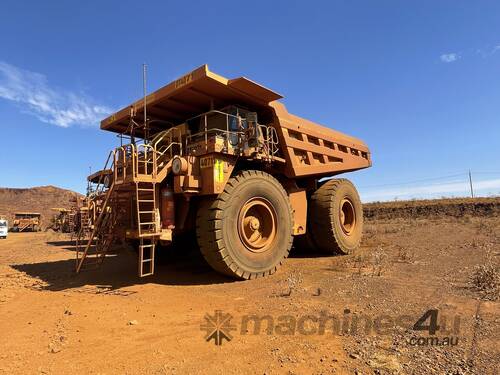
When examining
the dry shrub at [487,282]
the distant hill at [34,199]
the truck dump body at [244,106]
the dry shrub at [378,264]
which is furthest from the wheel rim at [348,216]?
the distant hill at [34,199]

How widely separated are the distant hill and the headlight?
194ft

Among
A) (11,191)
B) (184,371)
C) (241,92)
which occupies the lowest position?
(184,371)

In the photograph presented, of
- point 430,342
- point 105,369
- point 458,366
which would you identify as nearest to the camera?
point 458,366

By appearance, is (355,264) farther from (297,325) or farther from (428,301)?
(297,325)

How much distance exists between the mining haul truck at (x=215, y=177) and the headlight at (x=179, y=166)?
0.02m

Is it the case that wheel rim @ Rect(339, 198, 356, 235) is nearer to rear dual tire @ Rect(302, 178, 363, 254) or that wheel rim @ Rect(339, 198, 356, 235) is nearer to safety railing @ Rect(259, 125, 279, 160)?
rear dual tire @ Rect(302, 178, 363, 254)

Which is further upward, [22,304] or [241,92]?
[241,92]

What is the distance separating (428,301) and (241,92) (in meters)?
5.55

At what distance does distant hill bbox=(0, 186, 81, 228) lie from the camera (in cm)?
6034

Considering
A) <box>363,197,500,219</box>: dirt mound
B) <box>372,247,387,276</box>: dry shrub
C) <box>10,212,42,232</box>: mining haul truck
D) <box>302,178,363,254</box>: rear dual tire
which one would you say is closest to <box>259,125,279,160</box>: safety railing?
<box>302,178,363,254</box>: rear dual tire

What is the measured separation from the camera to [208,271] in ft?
28.1

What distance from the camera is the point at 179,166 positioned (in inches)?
284

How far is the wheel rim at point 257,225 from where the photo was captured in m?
7.57

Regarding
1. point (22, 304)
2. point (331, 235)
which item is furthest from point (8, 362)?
point (331, 235)
